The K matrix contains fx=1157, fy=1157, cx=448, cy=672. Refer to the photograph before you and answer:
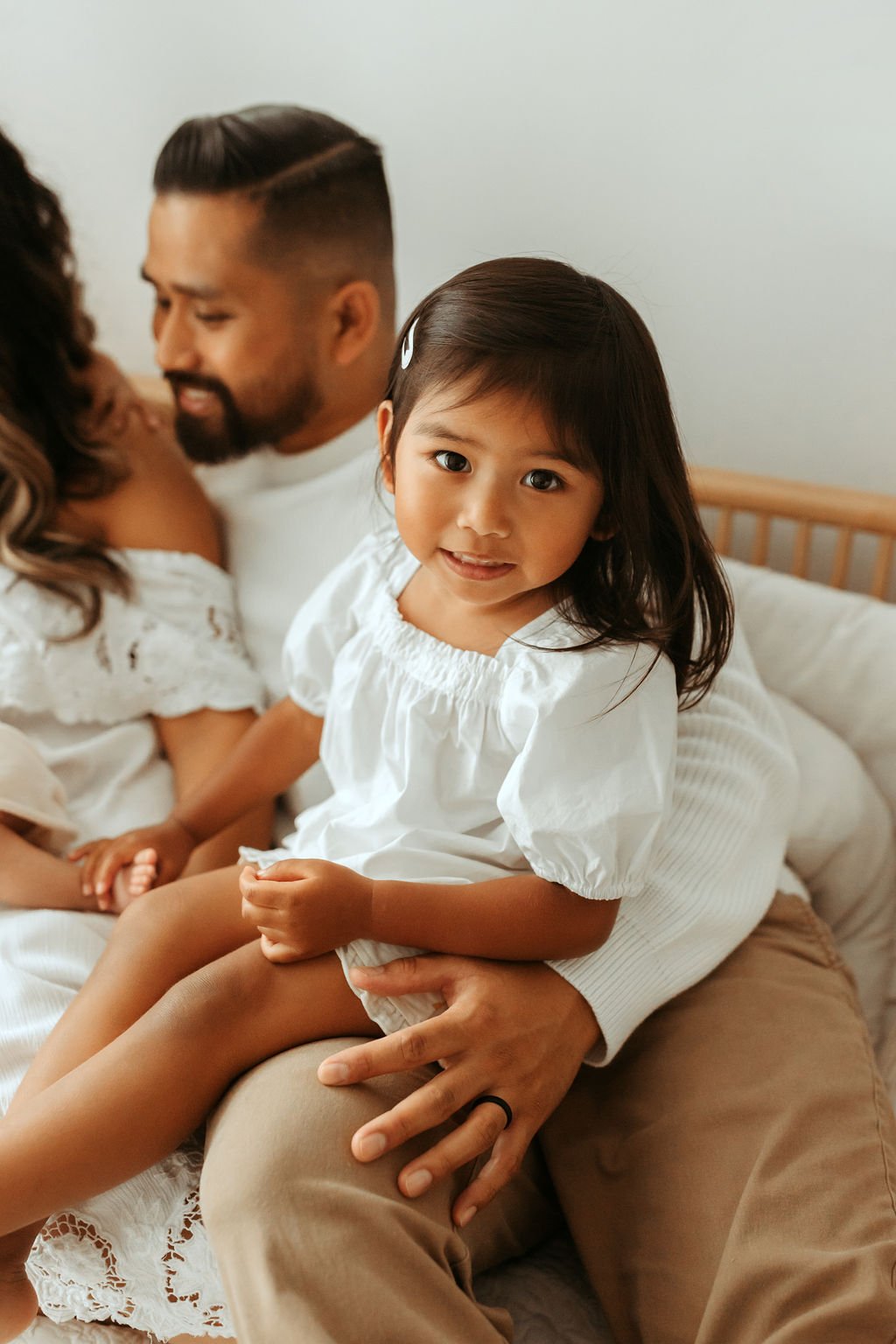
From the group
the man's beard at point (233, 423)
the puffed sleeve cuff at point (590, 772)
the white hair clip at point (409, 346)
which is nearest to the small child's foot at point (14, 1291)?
the puffed sleeve cuff at point (590, 772)

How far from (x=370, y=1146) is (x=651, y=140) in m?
1.19

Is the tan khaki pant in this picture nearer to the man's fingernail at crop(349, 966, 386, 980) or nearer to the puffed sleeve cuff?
the man's fingernail at crop(349, 966, 386, 980)

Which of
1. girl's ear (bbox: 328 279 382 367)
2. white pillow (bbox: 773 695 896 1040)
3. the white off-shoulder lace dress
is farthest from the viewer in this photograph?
girl's ear (bbox: 328 279 382 367)

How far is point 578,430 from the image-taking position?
35.1 inches

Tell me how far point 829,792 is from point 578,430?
63 centimetres

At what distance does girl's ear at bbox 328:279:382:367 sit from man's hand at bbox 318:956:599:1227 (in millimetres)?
803

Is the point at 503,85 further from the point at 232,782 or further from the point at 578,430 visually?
the point at 232,782

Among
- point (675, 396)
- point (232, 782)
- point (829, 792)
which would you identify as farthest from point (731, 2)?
point (232, 782)

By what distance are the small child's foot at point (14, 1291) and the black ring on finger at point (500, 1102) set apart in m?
0.38

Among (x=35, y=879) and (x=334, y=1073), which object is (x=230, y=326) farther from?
(x=334, y=1073)

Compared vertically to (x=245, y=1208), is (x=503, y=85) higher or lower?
higher

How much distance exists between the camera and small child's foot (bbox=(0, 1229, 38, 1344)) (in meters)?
0.91

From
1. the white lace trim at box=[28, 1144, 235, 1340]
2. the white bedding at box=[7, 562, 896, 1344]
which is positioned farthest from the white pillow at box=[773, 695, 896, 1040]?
the white lace trim at box=[28, 1144, 235, 1340]

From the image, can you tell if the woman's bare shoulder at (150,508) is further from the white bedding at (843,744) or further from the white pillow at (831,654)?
the white pillow at (831,654)
